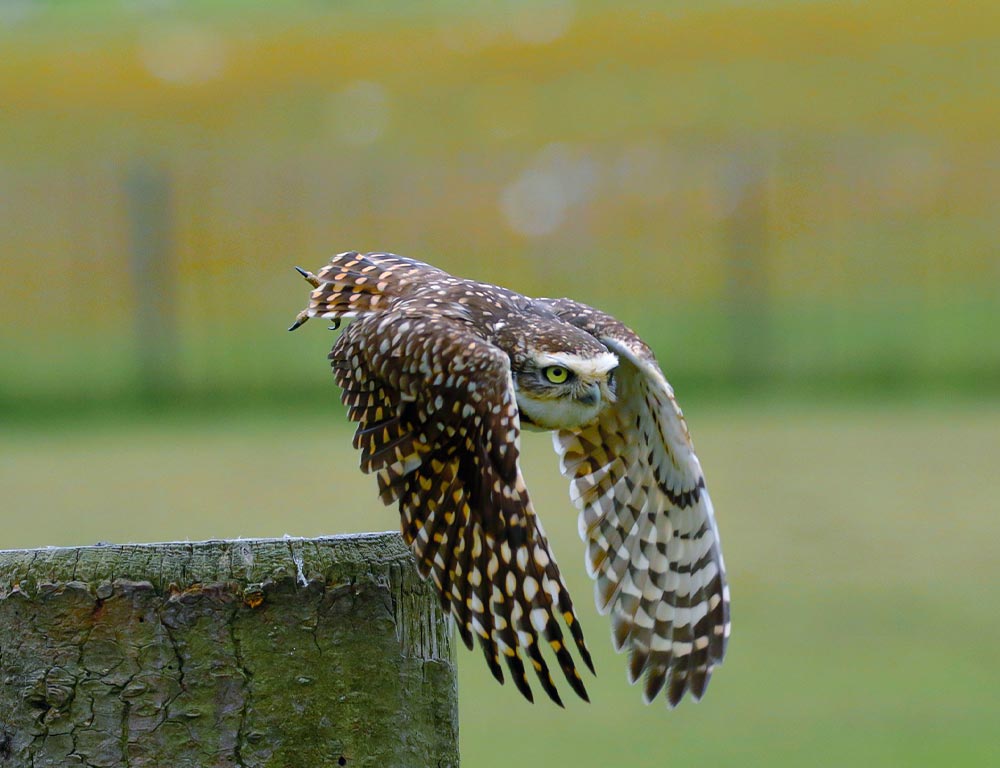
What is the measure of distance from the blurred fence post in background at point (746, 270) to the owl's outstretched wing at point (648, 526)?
12.1 meters

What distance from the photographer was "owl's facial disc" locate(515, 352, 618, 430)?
9.92 feet

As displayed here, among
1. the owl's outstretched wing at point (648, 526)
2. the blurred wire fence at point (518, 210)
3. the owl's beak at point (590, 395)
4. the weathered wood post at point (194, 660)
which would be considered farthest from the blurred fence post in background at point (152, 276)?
the weathered wood post at point (194, 660)

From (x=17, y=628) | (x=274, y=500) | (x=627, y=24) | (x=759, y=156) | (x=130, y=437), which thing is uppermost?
(x=17, y=628)

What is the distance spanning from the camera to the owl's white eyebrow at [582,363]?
301 cm

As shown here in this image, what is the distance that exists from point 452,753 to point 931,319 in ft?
49.8

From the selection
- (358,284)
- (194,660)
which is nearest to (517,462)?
(194,660)

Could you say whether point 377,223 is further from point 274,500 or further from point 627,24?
point 274,500

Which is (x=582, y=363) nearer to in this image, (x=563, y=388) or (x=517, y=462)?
(x=563, y=388)

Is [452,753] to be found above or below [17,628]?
below

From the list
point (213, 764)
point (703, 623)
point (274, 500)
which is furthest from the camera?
point (274, 500)

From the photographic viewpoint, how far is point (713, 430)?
13.7 meters

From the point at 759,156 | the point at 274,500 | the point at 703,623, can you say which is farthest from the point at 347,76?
the point at 703,623

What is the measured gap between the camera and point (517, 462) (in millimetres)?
2600

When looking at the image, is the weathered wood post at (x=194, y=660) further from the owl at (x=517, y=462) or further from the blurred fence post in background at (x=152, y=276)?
the blurred fence post in background at (x=152, y=276)
